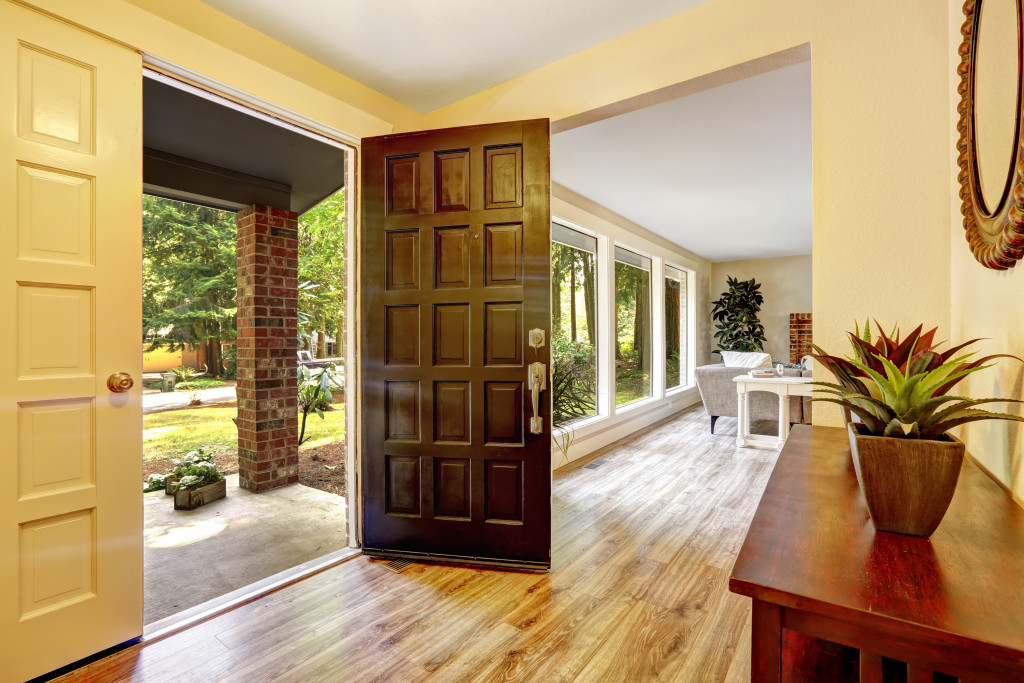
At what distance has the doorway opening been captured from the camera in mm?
2605

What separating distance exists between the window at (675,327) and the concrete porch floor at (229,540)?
518 cm

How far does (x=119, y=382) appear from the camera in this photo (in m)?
1.75

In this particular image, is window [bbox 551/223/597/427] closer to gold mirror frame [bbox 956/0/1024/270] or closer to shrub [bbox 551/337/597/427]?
shrub [bbox 551/337/597/427]

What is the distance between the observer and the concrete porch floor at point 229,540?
238 centimetres

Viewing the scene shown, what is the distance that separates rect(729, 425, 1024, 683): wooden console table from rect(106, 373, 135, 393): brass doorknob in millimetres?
2068

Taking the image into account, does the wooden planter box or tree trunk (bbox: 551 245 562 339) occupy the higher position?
tree trunk (bbox: 551 245 562 339)

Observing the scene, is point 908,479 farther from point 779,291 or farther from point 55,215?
point 779,291

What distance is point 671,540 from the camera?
270 centimetres

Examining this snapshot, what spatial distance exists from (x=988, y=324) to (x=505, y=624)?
1821 millimetres

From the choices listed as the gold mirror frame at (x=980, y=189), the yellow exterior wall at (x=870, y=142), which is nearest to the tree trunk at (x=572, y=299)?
the yellow exterior wall at (x=870, y=142)

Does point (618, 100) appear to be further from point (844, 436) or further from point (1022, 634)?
point (1022, 634)

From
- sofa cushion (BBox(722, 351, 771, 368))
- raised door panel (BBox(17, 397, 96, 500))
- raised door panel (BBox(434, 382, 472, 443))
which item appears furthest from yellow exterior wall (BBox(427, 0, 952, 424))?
sofa cushion (BBox(722, 351, 771, 368))

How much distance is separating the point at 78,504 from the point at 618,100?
2.70m

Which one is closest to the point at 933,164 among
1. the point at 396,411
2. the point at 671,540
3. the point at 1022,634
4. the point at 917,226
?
the point at 917,226
